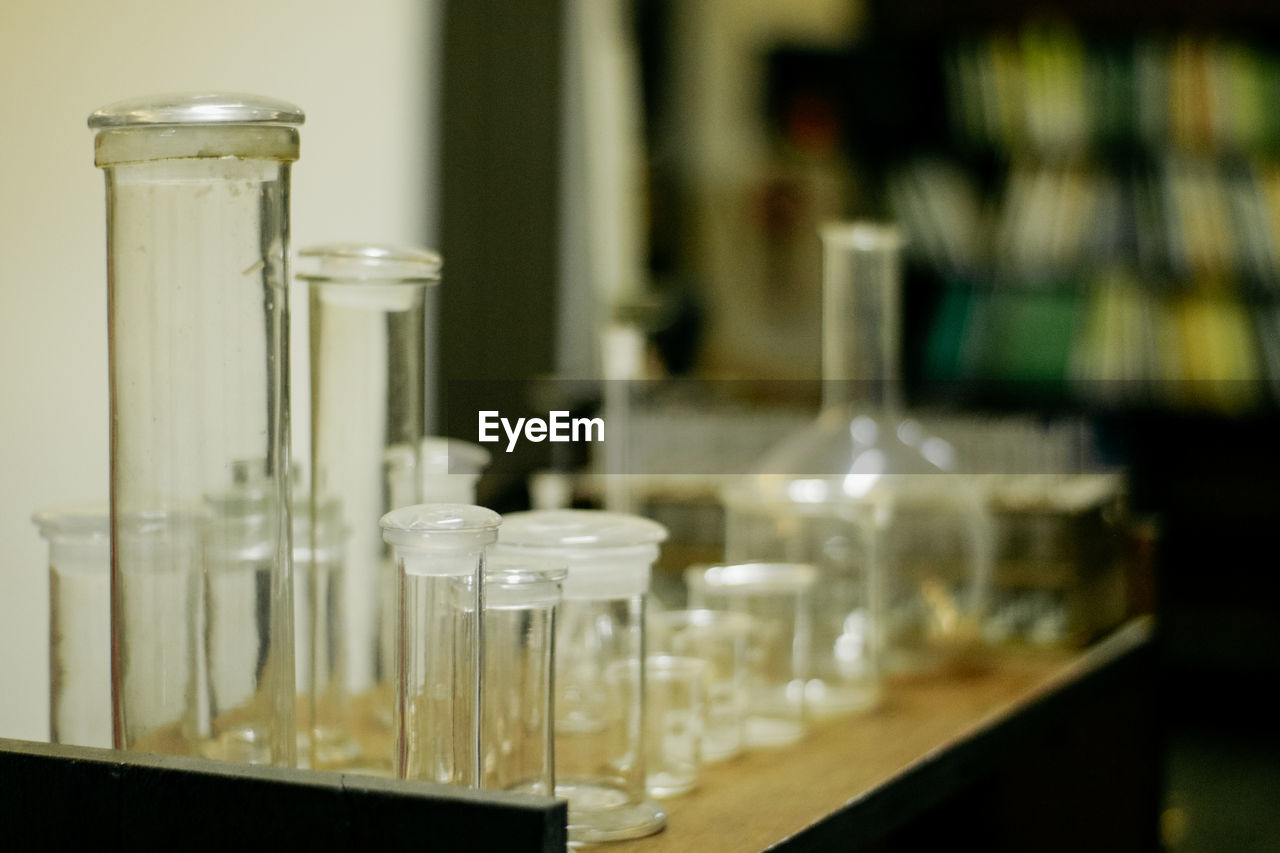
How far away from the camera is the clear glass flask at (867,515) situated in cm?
126

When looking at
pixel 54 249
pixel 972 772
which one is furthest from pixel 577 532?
pixel 54 249

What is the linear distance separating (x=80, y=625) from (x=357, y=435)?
0.19 metres

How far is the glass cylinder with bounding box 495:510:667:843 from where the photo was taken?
2.79 ft

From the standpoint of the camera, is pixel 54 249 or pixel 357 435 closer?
pixel 357 435

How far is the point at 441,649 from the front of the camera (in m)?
0.74

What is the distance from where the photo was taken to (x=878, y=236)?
1.41 meters

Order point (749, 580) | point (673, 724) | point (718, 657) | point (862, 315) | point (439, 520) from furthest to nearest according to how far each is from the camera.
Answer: point (862, 315) → point (749, 580) → point (718, 657) → point (673, 724) → point (439, 520)

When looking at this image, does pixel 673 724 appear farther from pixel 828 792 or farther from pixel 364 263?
pixel 364 263

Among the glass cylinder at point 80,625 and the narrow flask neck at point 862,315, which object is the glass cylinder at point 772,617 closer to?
the narrow flask neck at point 862,315

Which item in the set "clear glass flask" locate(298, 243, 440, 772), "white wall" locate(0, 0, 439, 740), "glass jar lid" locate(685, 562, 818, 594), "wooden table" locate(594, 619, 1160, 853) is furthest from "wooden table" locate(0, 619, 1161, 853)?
"white wall" locate(0, 0, 439, 740)

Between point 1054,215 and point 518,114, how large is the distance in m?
1.72

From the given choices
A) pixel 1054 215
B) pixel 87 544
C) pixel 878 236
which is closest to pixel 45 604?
pixel 87 544

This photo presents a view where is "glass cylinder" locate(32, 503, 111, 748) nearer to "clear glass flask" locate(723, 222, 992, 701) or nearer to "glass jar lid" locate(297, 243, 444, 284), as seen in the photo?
"glass jar lid" locate(297, 243, 444, 284)

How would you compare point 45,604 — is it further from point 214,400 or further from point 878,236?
point 878,236
